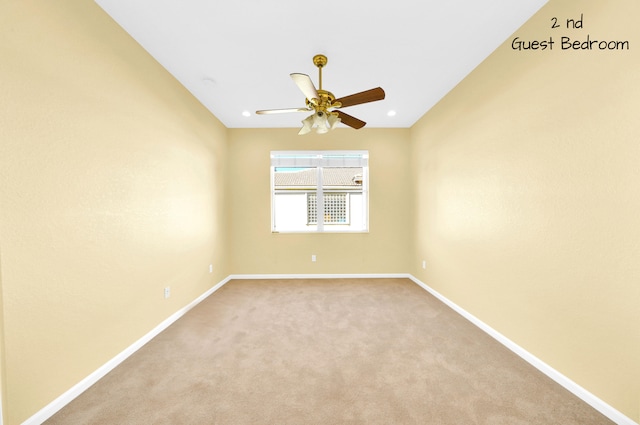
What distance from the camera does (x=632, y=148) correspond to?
50.4 inches

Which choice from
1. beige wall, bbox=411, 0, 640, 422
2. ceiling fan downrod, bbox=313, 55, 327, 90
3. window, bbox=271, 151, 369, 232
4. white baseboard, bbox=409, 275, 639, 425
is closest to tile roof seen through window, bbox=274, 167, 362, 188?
window, bbox=271, 151, 369, 232

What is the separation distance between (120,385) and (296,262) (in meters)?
2.86

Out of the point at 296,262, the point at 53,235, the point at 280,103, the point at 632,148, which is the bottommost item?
the point at 296,262

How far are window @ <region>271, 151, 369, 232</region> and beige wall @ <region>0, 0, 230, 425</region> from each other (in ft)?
6.68

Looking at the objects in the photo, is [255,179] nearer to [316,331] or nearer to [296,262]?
[296,262]

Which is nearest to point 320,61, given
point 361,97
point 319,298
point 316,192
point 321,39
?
point 321,39

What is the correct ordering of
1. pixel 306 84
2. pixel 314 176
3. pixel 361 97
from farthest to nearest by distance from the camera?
1. pixel 314 176
2. pixel 361 97
3. pixel 306 84

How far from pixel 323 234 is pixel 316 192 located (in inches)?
33.3

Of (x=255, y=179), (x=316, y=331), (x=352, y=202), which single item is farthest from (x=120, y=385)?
(x=352, y=202)

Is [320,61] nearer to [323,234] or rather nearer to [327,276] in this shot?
[323,234]

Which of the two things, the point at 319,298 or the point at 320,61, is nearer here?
the point at 320,61

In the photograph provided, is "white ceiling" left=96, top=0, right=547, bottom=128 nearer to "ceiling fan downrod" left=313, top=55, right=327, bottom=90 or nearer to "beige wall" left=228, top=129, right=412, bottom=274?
"ceiling fan downrod" left=313, top=55, right=327, bottom=90

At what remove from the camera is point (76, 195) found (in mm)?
1577

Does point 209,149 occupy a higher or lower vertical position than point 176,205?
higher
